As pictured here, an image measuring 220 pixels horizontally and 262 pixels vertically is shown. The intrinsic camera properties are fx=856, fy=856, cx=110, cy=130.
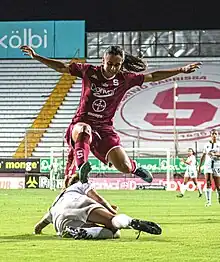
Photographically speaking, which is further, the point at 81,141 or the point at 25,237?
the point at 81,141

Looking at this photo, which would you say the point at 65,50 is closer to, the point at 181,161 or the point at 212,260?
the point at 181,161

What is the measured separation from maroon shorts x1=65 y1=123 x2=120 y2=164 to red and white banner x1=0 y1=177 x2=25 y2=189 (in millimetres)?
26109

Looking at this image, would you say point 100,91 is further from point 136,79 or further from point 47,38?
point 47,38

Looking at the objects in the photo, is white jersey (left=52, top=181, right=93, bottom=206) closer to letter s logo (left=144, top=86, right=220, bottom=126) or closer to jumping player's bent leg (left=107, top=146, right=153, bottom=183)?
jumping player's bent leg (left=107, top=146, right=153, bottom=183)

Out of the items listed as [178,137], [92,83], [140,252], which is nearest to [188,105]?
[178,137]

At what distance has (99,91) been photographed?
12.4 meters

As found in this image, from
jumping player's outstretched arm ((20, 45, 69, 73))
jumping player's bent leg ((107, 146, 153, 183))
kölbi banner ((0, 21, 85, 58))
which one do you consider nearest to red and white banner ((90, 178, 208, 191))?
kölbi banner ((0, 21, 85, 58))

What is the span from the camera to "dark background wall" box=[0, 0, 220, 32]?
4797 cm

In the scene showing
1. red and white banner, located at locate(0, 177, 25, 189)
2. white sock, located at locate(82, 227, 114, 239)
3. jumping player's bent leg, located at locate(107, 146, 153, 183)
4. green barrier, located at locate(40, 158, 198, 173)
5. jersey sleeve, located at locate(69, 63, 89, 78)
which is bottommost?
red and white banner, located at locate(0, 177, 25, 189)

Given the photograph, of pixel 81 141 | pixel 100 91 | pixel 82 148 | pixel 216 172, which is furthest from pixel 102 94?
pixel 216 172

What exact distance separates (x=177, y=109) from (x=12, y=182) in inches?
400

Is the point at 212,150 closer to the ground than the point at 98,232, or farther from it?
farther from it

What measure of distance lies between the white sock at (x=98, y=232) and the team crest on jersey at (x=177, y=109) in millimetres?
32010

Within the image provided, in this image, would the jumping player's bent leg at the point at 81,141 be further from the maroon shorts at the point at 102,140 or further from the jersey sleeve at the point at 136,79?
the jersey sleeve at the point at 136,79
